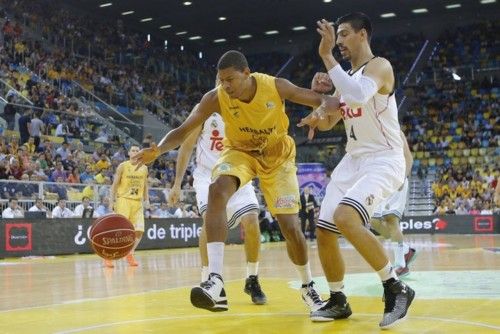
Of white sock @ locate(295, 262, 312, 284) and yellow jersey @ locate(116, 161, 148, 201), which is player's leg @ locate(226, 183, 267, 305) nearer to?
white sock @ locate(295, 262, 312, 284)

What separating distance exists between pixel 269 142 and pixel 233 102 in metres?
0.50

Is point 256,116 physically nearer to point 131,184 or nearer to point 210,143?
point 210,143

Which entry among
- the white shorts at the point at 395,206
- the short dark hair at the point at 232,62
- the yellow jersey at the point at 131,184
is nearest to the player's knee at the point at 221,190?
the short dark hair at the point at 232,62

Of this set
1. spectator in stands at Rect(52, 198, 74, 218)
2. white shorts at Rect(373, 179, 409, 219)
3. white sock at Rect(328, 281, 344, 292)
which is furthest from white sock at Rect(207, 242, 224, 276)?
spectator in stands at Rect(52, 198, 74, 218)

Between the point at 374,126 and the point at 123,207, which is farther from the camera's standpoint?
the point at 123,207

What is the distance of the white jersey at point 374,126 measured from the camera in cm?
564

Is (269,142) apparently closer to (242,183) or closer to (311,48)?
(242,183)

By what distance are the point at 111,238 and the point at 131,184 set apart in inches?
152

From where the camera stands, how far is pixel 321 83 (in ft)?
19.2

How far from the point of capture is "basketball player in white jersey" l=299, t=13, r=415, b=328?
529 centimetres

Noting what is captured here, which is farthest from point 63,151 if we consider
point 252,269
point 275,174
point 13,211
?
point 275,174

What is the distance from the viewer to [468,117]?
112 feet

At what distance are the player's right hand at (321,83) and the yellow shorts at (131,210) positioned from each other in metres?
8.13

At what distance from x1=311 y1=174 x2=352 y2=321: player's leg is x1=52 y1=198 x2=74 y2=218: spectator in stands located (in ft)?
42.6
